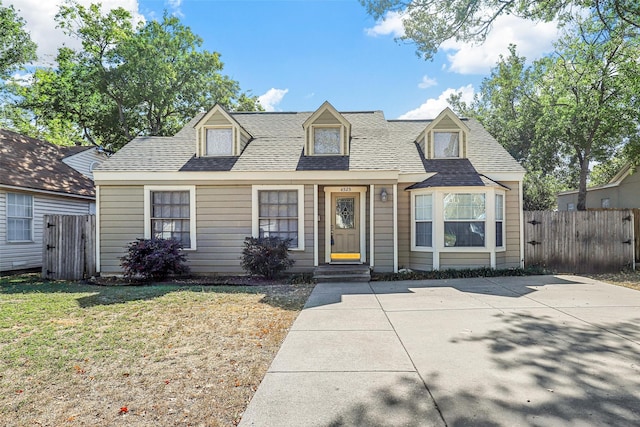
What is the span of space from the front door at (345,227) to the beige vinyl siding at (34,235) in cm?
1057

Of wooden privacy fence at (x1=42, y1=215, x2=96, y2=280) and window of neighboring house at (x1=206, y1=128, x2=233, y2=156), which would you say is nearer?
wooden privacy fence at (x1=42, y1=215, x2=96, y2=280)

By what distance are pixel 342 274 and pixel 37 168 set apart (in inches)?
507

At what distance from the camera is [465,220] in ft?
31.9

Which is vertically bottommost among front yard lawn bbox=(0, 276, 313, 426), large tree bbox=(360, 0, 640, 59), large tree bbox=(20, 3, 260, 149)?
front yard lawn bbox=(0, 276, 313, 426)

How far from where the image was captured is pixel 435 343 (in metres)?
4.31

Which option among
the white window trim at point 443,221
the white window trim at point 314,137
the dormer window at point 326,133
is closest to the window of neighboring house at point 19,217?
the dormer window at point 326,133

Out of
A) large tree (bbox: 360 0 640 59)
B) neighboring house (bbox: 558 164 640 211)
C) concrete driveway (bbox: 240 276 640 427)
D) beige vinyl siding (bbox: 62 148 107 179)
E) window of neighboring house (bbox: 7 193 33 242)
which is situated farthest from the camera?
neighboring house (bbox: 558 164 640 211)

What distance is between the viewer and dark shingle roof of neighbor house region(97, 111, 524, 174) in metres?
10.0

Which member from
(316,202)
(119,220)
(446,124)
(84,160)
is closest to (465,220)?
(446,124)

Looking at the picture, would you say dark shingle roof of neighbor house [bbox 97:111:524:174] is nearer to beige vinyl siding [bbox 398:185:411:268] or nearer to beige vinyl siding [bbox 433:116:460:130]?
beige vinyl siding [bbox 398:185:411:268]

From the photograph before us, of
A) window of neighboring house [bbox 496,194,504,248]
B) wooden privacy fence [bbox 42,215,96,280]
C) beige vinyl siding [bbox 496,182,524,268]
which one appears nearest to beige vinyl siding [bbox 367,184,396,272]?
window of neighboring house [bbox 496,194,504,248]

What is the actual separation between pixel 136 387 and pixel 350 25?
31.0 feet

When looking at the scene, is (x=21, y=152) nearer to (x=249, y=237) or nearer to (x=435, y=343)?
(x=249, y=237)

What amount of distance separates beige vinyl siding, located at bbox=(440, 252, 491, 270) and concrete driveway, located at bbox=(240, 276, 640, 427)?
3.13 m
